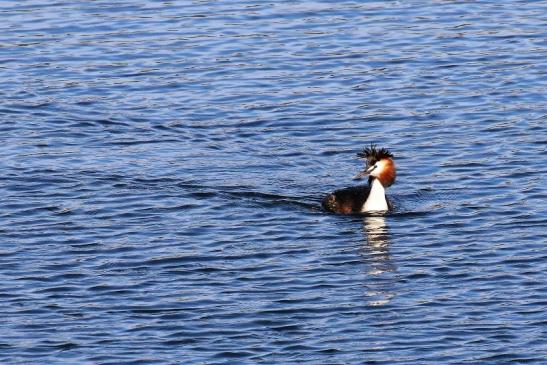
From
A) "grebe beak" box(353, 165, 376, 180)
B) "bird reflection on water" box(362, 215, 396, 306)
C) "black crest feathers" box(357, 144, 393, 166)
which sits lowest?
"bird reflection on water" box(362, 215, 396, 306)

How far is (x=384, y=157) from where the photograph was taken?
2056cm

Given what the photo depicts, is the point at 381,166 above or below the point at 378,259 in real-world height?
above

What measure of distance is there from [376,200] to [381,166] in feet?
1.90

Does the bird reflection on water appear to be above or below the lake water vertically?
below

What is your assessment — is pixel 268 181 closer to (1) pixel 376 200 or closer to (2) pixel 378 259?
(1) pixel 376 200

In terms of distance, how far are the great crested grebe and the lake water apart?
23 cm

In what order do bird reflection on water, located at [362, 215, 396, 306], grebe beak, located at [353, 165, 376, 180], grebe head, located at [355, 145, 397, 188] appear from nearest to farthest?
bird reflection on water, located at [362, 215, 396, 306]
grebe head, located at [355, 145, 397, 188]
grebe beak, located at [353, 165, 376, 180]

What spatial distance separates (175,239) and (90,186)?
8.87ft

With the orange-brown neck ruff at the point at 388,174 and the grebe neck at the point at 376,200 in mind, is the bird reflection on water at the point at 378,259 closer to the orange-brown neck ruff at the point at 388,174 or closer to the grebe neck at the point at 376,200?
the grebe neck at the point at 376,200

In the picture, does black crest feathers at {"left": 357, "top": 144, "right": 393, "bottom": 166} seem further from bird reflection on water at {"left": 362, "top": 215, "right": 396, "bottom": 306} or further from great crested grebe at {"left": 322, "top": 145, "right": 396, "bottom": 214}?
bird reflection on water at {"left": 362, "top": 215, "right": 396, "bottom": 306}

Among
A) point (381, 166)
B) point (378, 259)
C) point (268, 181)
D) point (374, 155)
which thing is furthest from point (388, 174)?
point (378, 259)

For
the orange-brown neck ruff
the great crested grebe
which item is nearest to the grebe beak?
the great crested grebe

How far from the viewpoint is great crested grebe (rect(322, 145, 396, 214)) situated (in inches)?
798

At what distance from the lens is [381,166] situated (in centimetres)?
2059
